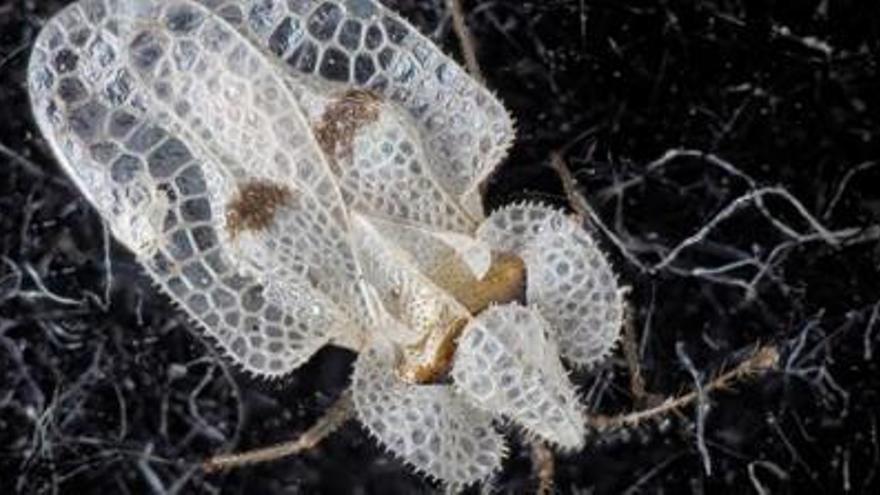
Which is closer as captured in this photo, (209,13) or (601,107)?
(209,13)

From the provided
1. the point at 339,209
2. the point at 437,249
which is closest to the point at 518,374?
the point at 437,249

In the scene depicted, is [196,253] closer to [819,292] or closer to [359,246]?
[359,246]

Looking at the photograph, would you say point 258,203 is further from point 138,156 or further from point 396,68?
point 396,68

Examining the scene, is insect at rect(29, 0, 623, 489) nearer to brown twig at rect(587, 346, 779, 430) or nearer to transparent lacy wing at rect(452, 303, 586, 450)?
transparent lacy wing at rect(452, 303, 586, 450)

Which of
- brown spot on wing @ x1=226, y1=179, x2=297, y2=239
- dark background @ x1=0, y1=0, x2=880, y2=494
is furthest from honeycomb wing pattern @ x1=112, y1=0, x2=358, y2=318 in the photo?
dark background @ x1=0, y1=0, x2=880, y2=494

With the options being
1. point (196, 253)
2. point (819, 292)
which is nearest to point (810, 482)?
point (819, 292)

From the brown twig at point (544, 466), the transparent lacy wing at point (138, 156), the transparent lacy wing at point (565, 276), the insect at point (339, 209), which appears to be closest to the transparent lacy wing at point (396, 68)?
the insect at point (339, 209)
